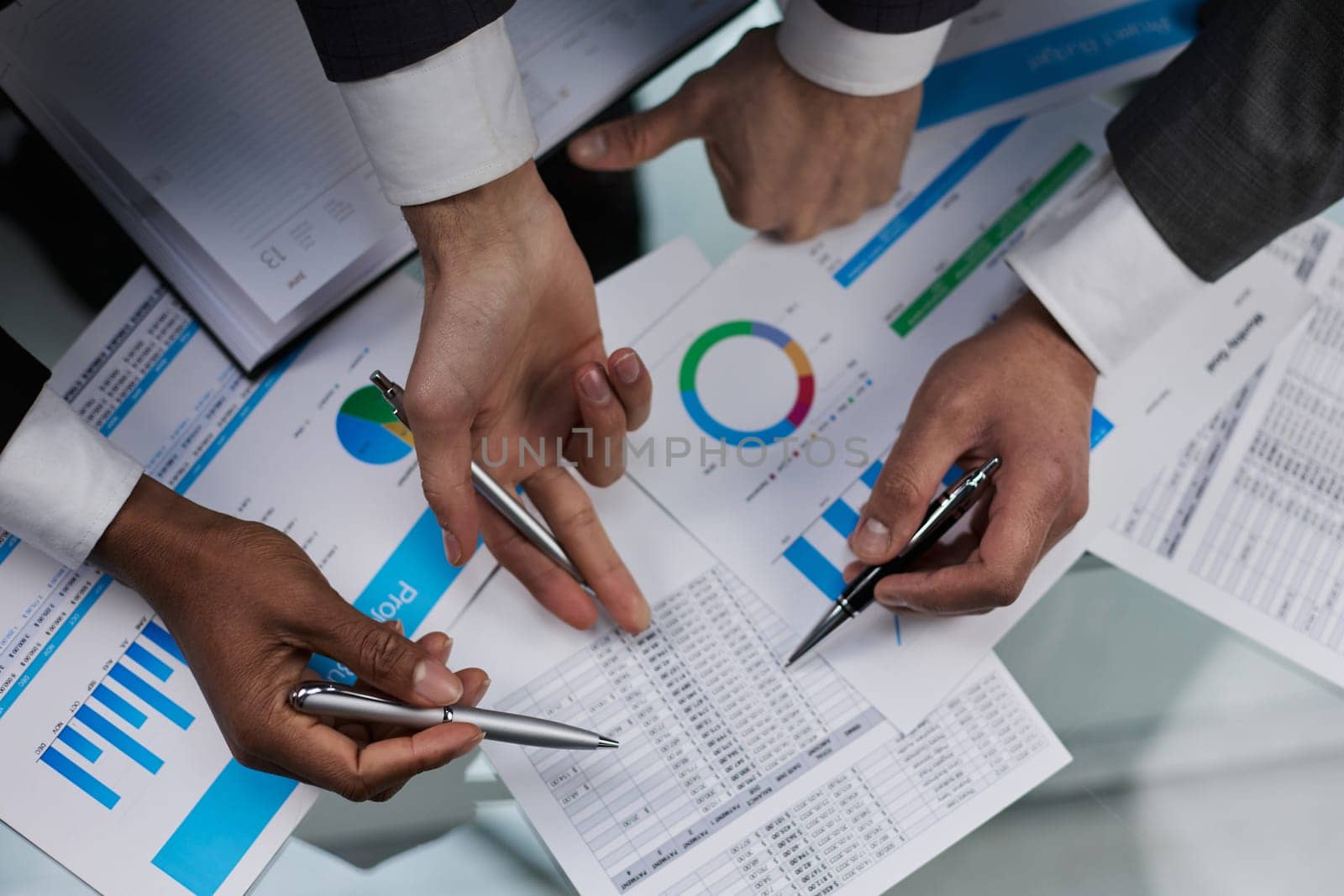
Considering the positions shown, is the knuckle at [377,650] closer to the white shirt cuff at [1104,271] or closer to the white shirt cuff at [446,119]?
the white shirt cuff at [446,119]

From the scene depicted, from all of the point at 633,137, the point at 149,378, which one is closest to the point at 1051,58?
the point at 633,137

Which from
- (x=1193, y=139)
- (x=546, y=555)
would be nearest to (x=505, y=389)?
(x=546, y=555)

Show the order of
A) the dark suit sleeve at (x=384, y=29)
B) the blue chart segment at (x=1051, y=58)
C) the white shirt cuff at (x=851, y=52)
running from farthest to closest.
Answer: the blue chart segment at (x=1051, y=58) < the white shirt cuff at (x=851, y=52) < the dark suit sleeve at (x=384, y=29)

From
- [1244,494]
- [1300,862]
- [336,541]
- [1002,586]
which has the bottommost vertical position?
[1300,862]

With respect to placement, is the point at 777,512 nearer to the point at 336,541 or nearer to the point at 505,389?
the point at 505,389

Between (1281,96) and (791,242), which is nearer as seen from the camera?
(1281,96)

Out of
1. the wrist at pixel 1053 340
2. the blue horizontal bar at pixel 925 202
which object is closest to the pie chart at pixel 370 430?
the blue horizontal bar at pixel 925 202

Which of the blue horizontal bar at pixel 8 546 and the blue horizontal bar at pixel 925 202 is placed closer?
the blue horizontal bar at pixel 8 546

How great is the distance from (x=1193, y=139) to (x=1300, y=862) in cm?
56

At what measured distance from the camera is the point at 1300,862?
31.4 inches

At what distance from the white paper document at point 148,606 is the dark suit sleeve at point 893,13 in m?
0.23

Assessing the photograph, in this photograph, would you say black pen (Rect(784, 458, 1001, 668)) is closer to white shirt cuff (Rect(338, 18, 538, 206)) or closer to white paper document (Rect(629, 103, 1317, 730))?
white paper document (Rect(629, 103, 1317, 730))

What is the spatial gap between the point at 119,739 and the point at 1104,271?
84cm

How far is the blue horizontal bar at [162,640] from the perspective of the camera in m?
0.78
